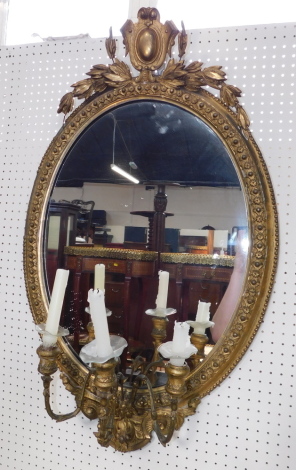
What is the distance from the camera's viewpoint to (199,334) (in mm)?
975

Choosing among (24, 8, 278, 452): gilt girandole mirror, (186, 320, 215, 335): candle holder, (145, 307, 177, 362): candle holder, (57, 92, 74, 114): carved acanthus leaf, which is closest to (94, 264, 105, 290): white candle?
(24, 8, 278, 452): gilt girandole mirror

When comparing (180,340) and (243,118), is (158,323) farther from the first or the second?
(243,118)

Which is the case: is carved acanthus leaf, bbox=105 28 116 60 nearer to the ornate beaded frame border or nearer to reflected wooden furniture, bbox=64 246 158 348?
the ornate beaded frame border

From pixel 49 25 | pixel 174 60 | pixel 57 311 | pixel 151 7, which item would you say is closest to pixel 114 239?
pixel 57 311

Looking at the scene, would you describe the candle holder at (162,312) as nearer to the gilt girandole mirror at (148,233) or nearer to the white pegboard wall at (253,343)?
the gilt girandole mirror at (148,233)

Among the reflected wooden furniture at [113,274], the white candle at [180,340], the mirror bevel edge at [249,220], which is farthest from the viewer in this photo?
the reflected wooden furniture at [113,274]

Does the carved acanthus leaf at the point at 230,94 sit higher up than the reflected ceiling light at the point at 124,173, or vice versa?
the carved acanthus leaf at the point at 230,94

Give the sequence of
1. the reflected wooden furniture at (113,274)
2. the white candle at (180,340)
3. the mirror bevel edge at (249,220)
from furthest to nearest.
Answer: the reflected wooden furniture at (113,274) < the mirror bevel edge at (249,220) < the white candle at (180,340)

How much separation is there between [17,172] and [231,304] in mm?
690

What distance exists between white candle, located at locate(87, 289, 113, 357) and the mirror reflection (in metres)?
0.19

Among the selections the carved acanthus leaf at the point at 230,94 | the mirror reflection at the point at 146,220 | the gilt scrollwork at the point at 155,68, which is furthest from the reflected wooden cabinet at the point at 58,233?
the carved acanthus leaf at the point at 230,94

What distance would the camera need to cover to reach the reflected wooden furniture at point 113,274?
1.04m

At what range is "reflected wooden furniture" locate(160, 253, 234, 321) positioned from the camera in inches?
38.3

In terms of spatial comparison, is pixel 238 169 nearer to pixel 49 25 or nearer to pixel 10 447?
pixel 49 25
